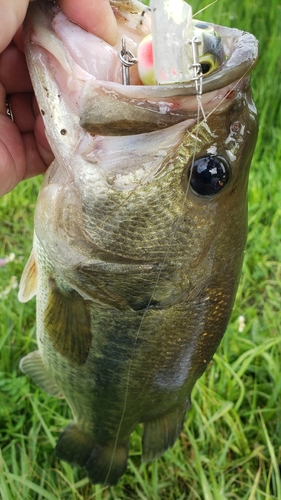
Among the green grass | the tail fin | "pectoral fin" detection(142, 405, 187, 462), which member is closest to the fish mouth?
"pectoral fin" detection(142, 405, 187, 462)

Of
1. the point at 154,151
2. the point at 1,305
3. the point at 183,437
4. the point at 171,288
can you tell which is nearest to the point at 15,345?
the point at 1,305

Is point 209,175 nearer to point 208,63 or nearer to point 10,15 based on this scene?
point 208,63

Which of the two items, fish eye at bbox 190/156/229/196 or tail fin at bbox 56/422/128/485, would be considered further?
tail fin at bbox 56/422/128/485

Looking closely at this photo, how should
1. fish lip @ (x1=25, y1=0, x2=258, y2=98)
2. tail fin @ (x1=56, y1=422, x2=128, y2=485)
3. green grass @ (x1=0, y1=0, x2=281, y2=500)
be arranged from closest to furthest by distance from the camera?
1. fish lip @ (x1=25, y1=0, x2=258, y2=98)
2. tail fin @ (x1=56, y1=422, x2=128, y2=485)
3. green grass @ (x1=0, y1=0, x2=281, y2=500)

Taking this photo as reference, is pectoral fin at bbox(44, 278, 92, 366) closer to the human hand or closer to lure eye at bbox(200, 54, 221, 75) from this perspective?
the human hand

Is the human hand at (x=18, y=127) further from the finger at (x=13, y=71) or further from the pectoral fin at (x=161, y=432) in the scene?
the pectoral fin at (x=161, y=432)

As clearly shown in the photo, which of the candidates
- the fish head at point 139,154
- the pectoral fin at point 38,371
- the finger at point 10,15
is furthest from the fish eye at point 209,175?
the pectoral fin at point 38,371
